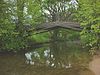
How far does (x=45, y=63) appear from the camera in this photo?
15.3 meters

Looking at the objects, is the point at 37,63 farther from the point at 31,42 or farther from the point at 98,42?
the point at 31,42

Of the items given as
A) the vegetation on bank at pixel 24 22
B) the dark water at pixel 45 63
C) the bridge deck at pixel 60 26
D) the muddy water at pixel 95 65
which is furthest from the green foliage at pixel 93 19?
the bridge deck at pixel 60 26

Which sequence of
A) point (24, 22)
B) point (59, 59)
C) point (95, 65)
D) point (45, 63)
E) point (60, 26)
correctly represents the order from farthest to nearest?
point (60, 26), point (24, 22), point (59, 59), point (45, 63), point (95, 65)

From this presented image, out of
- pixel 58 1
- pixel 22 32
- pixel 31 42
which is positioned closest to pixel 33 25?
pixel 22 32

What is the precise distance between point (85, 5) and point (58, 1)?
43.5 feet

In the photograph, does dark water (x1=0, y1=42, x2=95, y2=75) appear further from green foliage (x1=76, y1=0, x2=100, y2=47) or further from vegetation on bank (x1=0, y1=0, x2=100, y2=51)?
green foliage (x1=76, y1=0, x2=100, y2=47)

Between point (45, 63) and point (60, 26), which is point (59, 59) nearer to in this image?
point (45, 63)

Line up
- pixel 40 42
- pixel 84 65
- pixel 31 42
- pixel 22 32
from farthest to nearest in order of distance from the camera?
1. pixel 40 42
2. pixel 31 42
3. pixel 22 32
4. pixel 84 65

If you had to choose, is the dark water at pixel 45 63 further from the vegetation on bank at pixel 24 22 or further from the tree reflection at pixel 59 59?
the vegetation on bank at pixel 24 22

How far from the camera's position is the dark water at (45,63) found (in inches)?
516

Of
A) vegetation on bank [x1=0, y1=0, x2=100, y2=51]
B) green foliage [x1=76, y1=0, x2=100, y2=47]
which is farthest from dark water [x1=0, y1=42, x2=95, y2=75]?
green foliage [x1=76, y1=0, x2=100, y2=47]

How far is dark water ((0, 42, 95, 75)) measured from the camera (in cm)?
1311

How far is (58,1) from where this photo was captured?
30547mm

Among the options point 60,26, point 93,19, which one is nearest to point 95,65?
point 93,19
